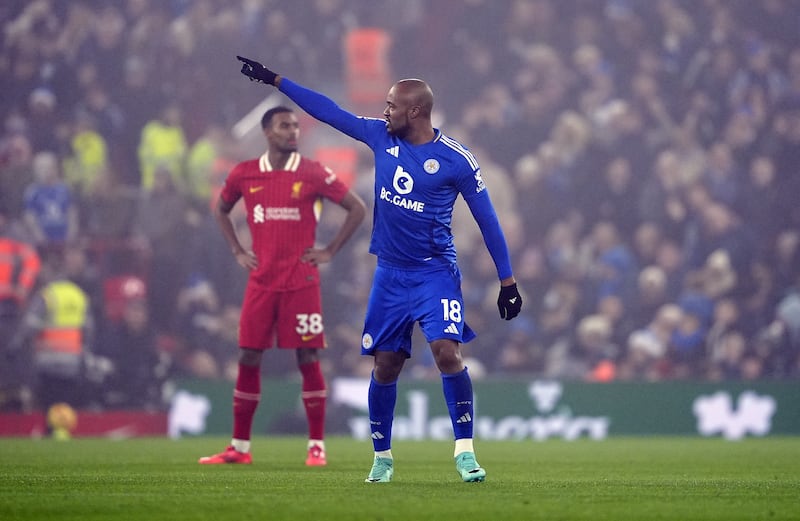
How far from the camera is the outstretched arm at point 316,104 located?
8.00m

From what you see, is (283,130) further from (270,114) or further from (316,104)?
(316,104)

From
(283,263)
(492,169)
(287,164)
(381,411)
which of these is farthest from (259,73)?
(492,169)

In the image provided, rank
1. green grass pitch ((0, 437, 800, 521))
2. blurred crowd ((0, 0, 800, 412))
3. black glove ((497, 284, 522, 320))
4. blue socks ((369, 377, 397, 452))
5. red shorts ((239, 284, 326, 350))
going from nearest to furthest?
green grass pitch ((0, 437, 800, 521)), black glove ((497, 284, 522, 320)), blue socks ((369, 377, 397, 452)), red shorts ((239, 284, 326, 350)), blurred crowd ((0, 0, 800, 412))

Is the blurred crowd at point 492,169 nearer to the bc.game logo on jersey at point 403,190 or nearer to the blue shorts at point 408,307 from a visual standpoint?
the blue shorts at point 408,307

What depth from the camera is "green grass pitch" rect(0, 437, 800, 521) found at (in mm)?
5895

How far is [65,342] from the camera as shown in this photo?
16.9 metres

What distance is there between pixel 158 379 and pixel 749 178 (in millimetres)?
9252

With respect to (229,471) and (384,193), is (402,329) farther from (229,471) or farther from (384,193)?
(229,471)

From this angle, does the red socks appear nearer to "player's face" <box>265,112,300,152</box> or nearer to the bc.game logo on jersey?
"player's face" <box>265,112,300,152</box>

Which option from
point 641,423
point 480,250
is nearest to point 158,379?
point 480,250

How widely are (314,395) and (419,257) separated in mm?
2787

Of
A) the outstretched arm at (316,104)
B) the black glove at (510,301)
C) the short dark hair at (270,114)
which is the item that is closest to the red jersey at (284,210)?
the short dark hair at (270,114)

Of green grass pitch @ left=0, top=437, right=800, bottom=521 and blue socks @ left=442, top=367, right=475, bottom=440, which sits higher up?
blue socks @ left=442, top=367, right=475, bottom=440

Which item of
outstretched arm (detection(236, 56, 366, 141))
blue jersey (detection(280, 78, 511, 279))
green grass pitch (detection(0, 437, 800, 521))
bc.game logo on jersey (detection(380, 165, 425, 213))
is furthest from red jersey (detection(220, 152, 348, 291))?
bc.game logo on jersey (detection(380, 165, 425, 213))
